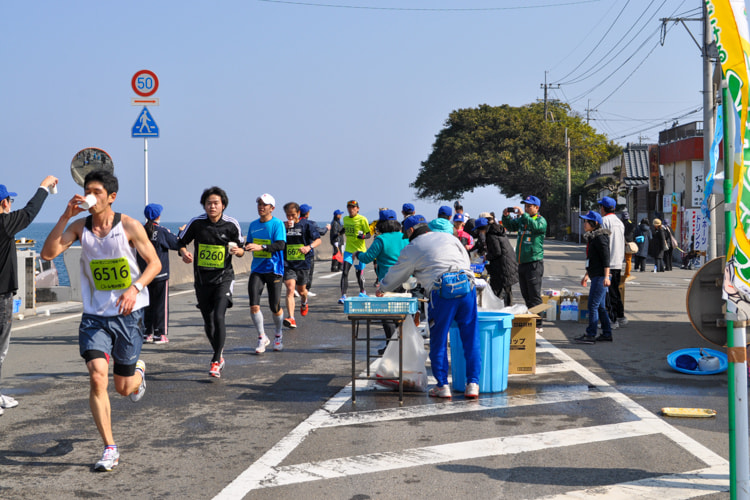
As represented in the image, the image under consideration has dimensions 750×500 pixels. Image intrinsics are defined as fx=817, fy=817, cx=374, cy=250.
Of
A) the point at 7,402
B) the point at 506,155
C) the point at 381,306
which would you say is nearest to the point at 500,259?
the point at 381,306

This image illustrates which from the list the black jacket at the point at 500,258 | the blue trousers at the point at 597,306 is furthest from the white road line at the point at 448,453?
the black jacket at the point at 500,258

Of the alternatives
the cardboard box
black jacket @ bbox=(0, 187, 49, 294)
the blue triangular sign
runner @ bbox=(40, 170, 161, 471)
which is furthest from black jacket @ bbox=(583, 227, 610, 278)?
the blue triangular sign

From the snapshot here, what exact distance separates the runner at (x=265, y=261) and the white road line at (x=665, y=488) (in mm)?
5893

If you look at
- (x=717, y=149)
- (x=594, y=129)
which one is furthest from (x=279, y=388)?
(x=594, y=129)

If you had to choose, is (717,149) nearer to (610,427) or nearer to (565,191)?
(610,427)

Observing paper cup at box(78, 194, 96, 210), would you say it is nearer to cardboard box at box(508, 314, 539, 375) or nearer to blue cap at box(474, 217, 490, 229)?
cardboard box at box(508, 314, 539, 375)

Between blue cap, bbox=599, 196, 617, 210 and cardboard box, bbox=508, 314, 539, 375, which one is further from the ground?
blue cap, bbox=599, 196, 617, 210

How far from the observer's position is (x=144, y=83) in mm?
15906

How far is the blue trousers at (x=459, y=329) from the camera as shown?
7.62 m

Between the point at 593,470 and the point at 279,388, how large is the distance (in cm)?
378

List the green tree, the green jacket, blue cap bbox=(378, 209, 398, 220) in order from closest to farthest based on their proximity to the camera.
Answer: blue cap bbox=(378, 209, 398, 220) → the green jacket → the green tree

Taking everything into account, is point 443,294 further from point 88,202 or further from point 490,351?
point 88,202

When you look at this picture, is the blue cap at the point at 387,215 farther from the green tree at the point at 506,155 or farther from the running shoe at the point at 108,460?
the green tree at the point at 506,155

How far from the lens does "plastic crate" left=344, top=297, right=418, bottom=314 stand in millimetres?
7242
